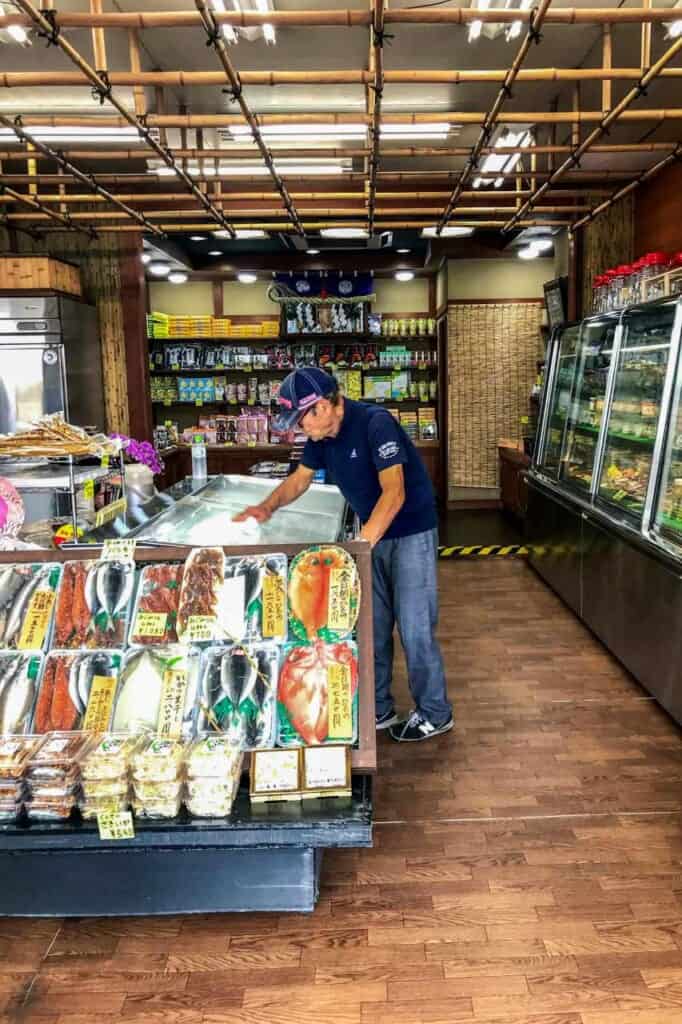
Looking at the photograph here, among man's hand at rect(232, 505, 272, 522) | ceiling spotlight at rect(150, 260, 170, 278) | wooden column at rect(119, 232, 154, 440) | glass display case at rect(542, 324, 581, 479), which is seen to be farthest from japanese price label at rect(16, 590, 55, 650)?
ceiling spotlight at rect(150, 260, 170, 278)

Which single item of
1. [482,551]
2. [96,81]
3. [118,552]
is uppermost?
[96,81]

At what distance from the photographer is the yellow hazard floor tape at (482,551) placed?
7.98 metres

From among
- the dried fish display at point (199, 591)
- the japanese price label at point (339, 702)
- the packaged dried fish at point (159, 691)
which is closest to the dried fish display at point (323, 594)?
the japanese price label at point (339, 702)

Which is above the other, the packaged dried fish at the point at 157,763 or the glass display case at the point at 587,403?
the glass display case at the point at 587,403

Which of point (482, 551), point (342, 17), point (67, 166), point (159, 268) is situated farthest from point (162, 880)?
point (159, 268)

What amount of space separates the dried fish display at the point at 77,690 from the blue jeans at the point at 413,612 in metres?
1.55

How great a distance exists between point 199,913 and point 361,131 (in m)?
5.57

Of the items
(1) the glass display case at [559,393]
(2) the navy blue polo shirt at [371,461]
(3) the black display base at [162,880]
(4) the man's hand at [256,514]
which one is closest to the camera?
(3) the black display base at [162,880]

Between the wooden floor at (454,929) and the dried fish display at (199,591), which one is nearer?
the wooden floor at (454,929)

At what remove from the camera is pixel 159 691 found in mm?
2623

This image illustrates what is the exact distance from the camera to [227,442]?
34.5 ft

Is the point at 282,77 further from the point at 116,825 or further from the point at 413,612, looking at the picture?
the point at 116,825

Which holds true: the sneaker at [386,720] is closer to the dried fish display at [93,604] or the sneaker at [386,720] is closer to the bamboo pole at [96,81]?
the dried fish display at [93,604]

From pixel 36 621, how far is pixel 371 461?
154 cm
